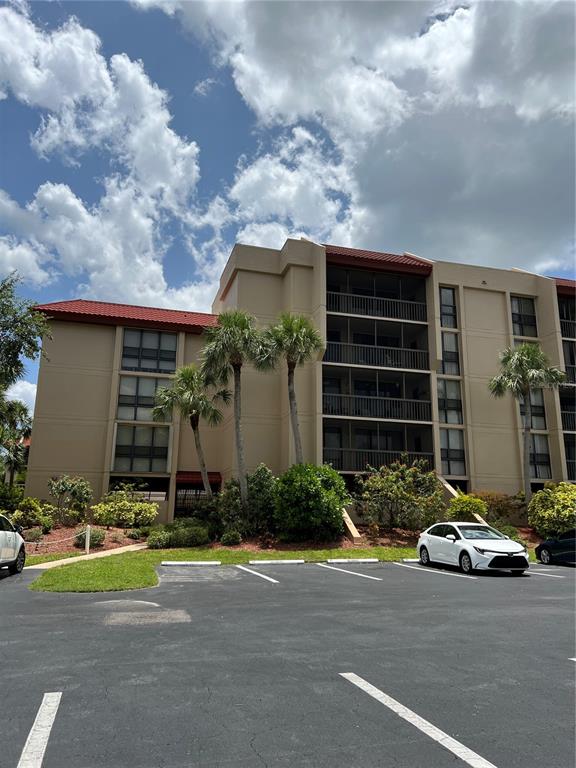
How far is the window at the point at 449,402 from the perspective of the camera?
1193 inches

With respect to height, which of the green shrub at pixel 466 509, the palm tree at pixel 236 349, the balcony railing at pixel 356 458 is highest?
the palm tree at pixel 236 349

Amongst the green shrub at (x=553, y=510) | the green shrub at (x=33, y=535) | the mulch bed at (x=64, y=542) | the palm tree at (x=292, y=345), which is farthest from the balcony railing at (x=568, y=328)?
the green shrub at (x=33, y=535)

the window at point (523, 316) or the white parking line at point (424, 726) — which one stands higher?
the window at point (523, 316)

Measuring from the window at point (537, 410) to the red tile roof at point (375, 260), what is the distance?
9.44m

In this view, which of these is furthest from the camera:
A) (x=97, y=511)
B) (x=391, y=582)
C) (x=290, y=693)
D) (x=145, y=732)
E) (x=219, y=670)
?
(x=97, y=511)

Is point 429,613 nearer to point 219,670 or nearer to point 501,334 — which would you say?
point 219,670

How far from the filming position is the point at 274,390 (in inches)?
1145

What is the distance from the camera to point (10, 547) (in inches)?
557

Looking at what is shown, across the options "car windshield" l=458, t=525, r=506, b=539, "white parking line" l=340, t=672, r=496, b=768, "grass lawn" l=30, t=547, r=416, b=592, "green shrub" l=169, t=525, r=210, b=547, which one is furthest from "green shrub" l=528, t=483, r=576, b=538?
"white parking line" l=340, t=672, r=496, b=768

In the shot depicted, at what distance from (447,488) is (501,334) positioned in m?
10.5

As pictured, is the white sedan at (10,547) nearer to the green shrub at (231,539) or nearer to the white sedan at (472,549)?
the green shrub at (231,539)

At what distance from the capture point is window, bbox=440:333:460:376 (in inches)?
1224

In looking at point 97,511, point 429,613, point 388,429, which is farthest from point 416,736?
point 388,429

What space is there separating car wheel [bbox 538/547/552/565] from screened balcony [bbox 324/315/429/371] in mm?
12453
